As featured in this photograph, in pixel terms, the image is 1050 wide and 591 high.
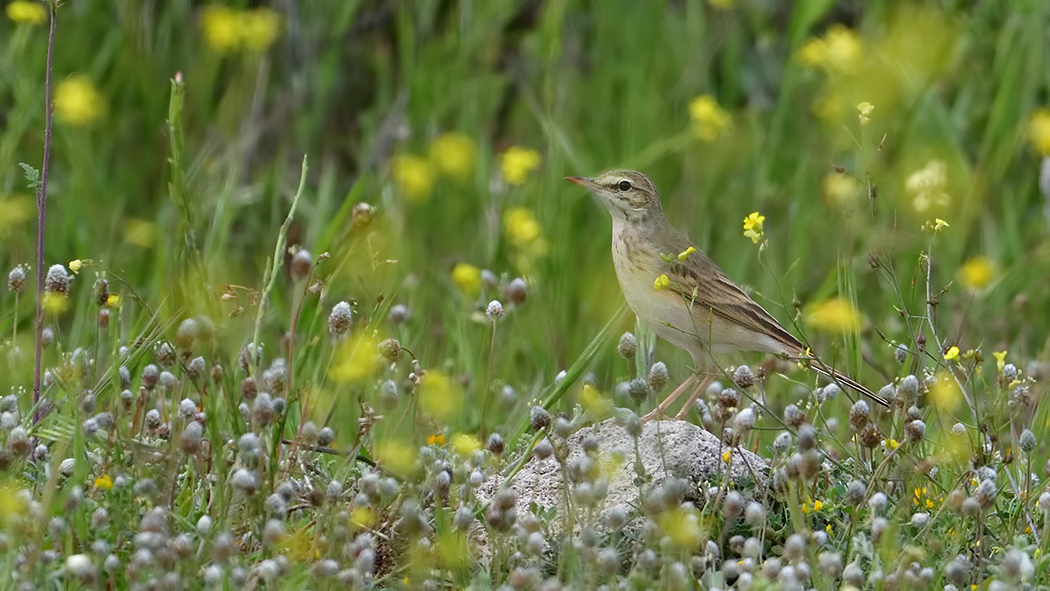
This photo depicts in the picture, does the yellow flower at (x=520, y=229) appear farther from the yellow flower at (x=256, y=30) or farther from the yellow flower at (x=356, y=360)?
the yellow flower at (x=356, y=360)

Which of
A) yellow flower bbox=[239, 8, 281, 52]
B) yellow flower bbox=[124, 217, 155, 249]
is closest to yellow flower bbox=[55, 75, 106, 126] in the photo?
yellow flower bbox=[124, 217, 155, 249]

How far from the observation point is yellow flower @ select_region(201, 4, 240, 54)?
7676mm

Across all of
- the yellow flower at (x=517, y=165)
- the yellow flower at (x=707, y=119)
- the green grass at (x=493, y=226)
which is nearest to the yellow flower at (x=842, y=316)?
the green grass at (x=493, y=226)

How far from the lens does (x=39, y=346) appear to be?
14.4 feet

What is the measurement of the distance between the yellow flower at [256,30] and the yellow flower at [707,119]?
6.83 feet

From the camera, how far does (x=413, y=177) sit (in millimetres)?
7426

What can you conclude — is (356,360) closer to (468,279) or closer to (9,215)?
(468,279)

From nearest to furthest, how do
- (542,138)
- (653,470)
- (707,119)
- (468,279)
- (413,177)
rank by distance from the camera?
1. (653,470)
2. (468,279)
3. (413,177)
4. (707,119)
5. (542,138)

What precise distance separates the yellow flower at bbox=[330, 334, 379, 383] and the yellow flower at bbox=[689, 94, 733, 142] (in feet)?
12.3

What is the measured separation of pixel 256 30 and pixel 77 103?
1.00 metres

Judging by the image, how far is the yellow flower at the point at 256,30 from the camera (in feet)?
25.1

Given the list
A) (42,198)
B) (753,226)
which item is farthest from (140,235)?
(753,226)

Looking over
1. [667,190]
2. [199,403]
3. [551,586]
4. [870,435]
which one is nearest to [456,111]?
[667,190]

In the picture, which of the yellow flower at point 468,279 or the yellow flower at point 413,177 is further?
the yellow flower at point 413,177
